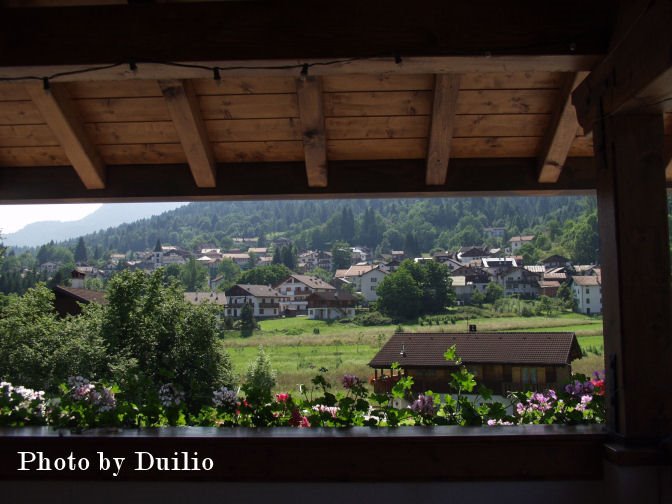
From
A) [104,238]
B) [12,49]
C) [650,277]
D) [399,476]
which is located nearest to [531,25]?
[650,277]

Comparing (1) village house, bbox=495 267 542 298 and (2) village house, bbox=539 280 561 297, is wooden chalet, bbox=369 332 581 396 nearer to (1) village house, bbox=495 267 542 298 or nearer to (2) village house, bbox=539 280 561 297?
(2) village house, bbox=539 280 561 297

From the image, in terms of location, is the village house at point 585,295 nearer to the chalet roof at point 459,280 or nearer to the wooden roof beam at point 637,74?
the chalet roof at point 459,280

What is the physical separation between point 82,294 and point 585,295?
16.2 metres

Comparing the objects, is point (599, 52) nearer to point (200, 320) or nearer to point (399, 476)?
point (399, 476)

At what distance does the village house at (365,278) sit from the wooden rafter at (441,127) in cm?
583

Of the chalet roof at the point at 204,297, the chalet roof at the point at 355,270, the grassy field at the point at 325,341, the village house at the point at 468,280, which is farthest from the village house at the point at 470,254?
the chalet roof at the point at 204,297

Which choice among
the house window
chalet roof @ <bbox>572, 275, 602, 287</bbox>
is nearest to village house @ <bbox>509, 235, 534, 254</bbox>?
chalet roof @ <bbox>572, 275, 602, 287</bbox>

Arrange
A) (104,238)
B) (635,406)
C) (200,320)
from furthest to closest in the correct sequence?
(104,238)
(200,320)
(635,406)

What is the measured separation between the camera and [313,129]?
2.50m

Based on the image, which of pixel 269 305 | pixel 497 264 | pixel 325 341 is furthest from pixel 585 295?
pixel 325 341

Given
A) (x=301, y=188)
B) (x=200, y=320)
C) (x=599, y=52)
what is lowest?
(x=200, y=320)

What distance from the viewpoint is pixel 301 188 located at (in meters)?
2.81

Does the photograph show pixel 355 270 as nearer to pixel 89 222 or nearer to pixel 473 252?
pixel 473 252

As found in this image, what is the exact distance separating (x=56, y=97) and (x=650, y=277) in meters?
2.37
